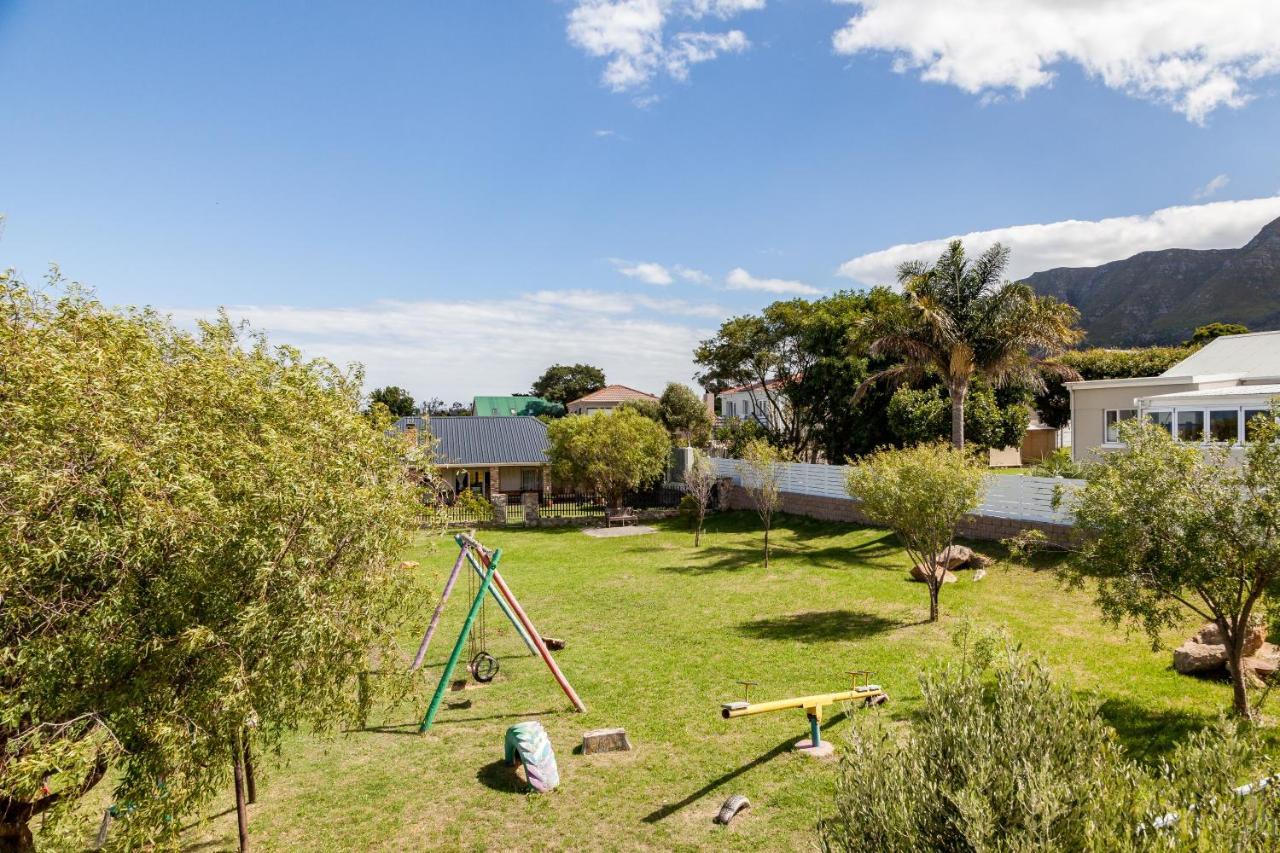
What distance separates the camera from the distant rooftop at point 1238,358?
35.0m

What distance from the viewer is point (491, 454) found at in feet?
162

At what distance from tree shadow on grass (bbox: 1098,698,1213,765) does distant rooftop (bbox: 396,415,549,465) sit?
3808 centimetres

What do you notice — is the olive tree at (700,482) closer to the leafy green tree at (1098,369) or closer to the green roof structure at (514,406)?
the leafy green tree at (1098,369)

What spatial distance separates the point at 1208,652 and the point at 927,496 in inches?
237

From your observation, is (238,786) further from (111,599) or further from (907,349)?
(907,349)

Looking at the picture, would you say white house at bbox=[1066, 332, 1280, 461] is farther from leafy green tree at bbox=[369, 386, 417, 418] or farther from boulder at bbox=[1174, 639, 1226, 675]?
leafy green tree at bbox=[369, 386, 417, 418]

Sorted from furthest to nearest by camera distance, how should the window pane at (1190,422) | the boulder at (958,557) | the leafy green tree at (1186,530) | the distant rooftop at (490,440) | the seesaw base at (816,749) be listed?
the distant rooftop at (490,440), the window pane at (1190,422), the boulder at (958,557), the seesaw base at (816,749), the leafy green tree at (1186,530)

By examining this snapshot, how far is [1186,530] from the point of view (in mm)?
10273

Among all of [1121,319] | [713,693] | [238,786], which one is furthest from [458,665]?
A: [1121,319]

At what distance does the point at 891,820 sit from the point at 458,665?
12.8 metres

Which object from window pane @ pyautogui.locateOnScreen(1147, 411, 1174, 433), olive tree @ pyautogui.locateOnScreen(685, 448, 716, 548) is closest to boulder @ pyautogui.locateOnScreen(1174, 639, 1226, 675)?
olive tree @ pyautogui.locateOnScreen(685, 448, 716, 548)

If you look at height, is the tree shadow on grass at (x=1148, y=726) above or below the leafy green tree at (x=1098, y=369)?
below

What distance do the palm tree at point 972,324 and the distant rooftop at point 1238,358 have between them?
14170 mm

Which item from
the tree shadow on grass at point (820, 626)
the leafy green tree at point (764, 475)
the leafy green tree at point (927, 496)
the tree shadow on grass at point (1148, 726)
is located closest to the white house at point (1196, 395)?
the leafy green tree at point (764, 475)
